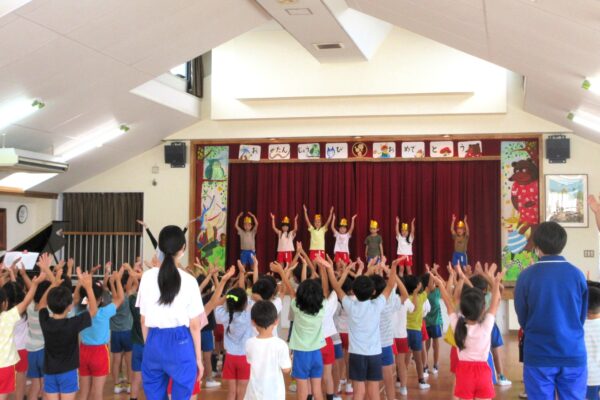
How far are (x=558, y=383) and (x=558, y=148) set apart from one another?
854cm

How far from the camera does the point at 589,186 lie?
451 inches

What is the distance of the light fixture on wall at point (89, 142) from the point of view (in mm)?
11219

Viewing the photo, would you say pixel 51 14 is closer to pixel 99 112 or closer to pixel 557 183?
pixel 99 112

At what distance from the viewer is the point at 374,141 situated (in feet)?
41.5

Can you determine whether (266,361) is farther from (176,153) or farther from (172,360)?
(176,153)

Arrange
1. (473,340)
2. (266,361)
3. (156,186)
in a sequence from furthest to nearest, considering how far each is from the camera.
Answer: (156,186)
(473,340)
(266,361)

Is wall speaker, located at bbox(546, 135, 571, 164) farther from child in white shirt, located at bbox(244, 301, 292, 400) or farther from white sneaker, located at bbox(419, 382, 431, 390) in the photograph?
child in white shirt, located at bbox(244, 301, 292, 400)

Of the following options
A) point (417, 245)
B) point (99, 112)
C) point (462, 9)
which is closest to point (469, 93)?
point (417, 245)

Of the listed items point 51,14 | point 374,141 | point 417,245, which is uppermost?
point 51,14

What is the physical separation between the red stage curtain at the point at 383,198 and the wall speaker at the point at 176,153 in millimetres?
1046

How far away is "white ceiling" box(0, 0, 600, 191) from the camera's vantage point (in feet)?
21.0

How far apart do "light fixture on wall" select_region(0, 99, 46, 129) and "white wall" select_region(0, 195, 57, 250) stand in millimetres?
3489

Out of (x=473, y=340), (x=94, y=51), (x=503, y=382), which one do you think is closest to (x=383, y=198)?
(x=503, y=382)

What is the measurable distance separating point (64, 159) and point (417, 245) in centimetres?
691
